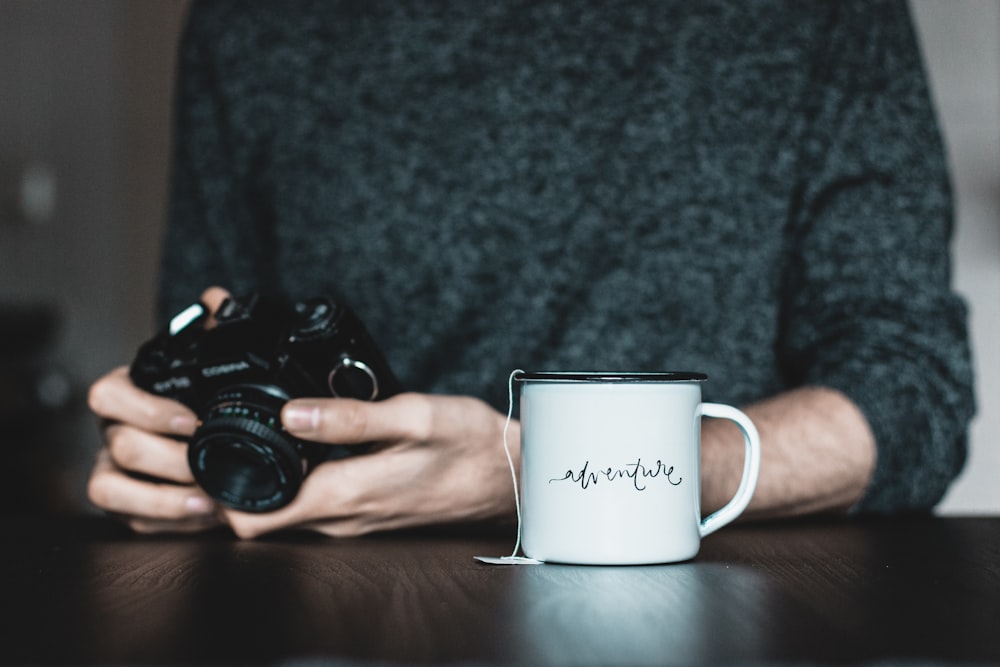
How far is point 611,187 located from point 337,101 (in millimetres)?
350

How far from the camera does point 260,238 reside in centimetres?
125

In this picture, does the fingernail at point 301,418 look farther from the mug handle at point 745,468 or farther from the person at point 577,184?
the person at point 577,184

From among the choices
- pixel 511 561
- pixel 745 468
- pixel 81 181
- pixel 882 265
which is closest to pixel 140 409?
pixel 511 561

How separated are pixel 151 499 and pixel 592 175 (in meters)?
0.62

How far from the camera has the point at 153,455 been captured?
74cm

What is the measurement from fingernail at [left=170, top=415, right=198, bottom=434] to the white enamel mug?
0.31 metres

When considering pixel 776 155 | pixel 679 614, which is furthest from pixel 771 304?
pixel 679 614

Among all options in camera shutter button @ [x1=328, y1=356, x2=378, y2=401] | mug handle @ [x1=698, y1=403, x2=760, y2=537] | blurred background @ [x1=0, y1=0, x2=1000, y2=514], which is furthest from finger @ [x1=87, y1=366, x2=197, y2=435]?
blurred background @ [x1=0, y1=0, x2=1000, y2=514]

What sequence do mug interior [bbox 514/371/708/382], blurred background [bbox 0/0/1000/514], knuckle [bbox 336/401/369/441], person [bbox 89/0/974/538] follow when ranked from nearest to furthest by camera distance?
1. mug interior [bbox 514/371/708/382]
2. knuckle [bbox 336/401/369/441]
3. person [bbox 89/0/974/538]
4. blurred background [bbox 0/0/1000/514]

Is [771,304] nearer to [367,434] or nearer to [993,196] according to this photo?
[367,434]

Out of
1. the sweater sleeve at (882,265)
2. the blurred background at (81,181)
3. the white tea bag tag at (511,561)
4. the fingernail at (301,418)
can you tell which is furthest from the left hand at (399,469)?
the blurred background at (81,181)

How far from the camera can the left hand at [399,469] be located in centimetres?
65

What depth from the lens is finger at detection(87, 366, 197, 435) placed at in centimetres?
75

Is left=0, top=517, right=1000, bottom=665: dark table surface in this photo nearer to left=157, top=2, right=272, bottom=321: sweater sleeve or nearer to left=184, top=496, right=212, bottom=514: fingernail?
left=184, top=496, right=212, bottom=514: fingernail
